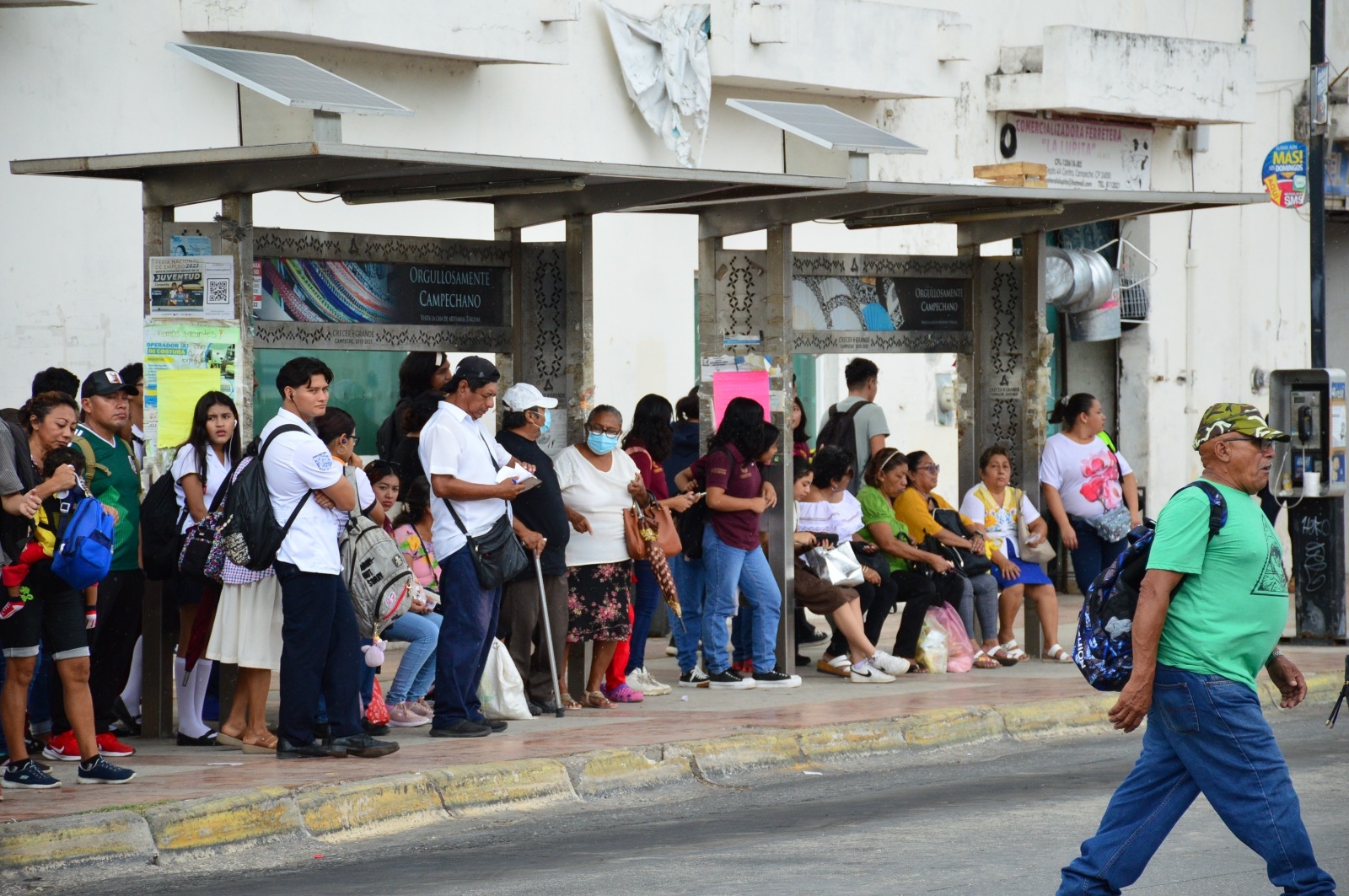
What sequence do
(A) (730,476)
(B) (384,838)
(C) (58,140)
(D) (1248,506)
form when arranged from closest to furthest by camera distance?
(D) (1248,506)
(B) (384,838)
(A) (730,476)
(C) (58,140)

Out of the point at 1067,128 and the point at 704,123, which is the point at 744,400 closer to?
the point at 704,123

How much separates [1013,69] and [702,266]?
7660 mm

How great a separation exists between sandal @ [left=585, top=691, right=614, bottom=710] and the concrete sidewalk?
0.29 ft

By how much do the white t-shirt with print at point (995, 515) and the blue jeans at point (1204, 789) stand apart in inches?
Answer: 259

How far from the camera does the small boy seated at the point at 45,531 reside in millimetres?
7418

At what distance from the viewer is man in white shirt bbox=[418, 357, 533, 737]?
927 cm

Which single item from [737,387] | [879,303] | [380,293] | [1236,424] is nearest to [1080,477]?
[879,303]

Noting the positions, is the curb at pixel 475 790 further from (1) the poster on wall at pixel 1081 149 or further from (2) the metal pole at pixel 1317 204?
(1) the poster on wall at pixel 1081 149

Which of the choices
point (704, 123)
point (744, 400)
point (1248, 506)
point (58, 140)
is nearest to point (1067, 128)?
point (704, 123)

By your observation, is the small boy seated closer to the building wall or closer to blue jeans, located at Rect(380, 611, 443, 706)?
blue jeans, located at Rect(380, 611, 443, 706)

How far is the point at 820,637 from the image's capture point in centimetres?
1370

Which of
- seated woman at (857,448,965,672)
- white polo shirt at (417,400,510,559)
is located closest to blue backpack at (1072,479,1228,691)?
white polo shirt at (417,400,510,559)

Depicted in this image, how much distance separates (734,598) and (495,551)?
81.6 inches

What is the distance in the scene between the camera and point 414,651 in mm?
9898
